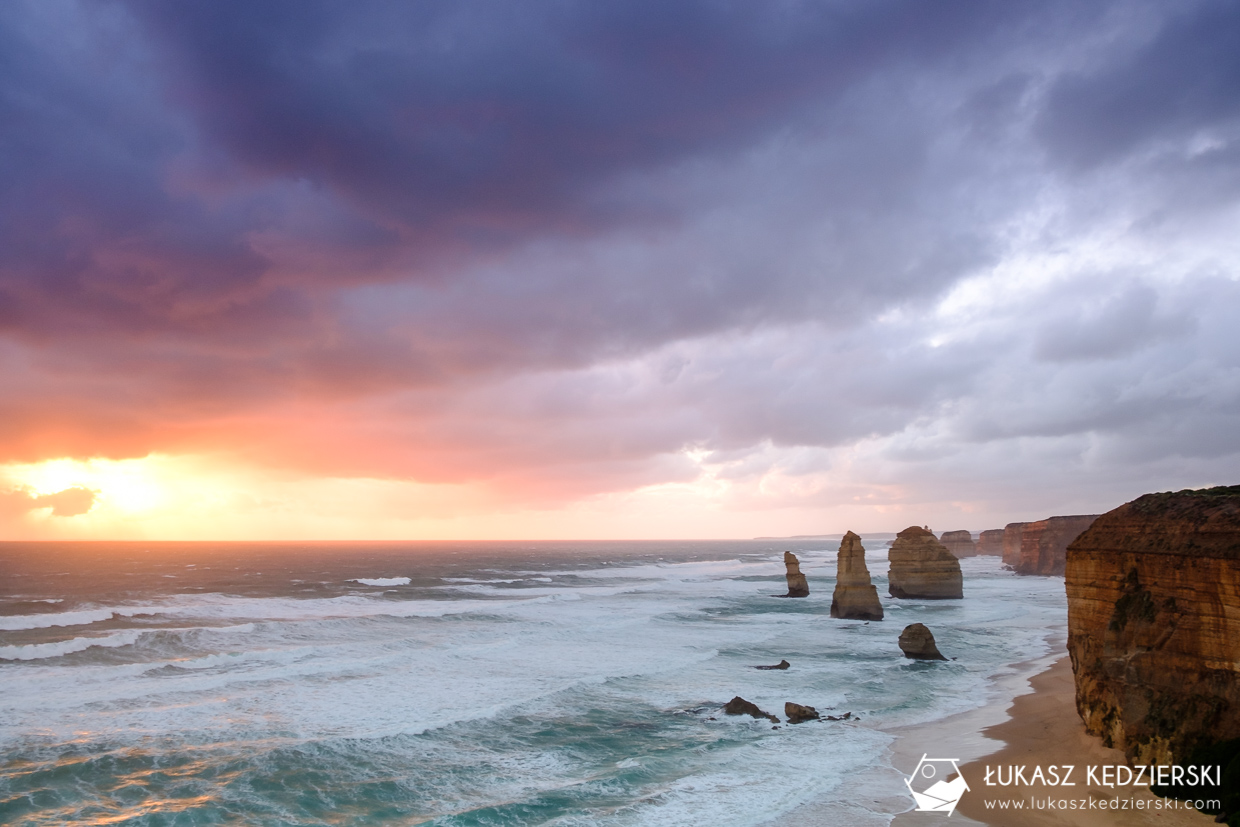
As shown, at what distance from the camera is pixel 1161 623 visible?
15242 mm

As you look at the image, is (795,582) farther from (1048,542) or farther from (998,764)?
(998,764)

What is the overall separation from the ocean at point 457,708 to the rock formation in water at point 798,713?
60cm

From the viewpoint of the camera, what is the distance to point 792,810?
1593 centimetres

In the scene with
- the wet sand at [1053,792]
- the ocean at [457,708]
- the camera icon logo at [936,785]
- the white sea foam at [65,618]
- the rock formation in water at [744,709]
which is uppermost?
the wet sand at [1053,792]

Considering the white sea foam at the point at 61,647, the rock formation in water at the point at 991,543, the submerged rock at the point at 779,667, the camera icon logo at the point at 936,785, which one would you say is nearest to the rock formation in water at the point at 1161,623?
the camera icon logo at the point at 936,785

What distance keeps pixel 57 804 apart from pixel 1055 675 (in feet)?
114

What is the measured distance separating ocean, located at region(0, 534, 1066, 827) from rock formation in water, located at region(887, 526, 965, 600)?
19.3ft

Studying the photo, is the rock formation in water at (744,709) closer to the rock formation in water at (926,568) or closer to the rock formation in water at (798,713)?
the rock formation in water at (798,713)

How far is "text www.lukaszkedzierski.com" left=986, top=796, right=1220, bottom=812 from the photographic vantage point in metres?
13.6

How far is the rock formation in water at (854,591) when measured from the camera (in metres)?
48.2

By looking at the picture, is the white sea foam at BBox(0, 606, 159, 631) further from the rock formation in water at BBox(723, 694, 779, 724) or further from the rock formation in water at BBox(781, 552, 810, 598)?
the rock formation in water at BBox(781, 552, 810, 598)

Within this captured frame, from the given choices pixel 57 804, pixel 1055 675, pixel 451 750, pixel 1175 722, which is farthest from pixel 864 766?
pixel 57 804

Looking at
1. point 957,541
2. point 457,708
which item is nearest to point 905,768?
point 457,708

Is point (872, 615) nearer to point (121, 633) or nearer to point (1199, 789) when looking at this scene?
point (1199, 789)
